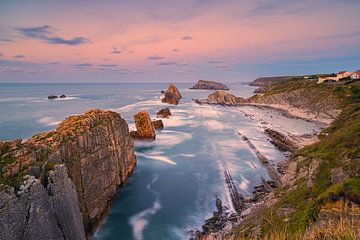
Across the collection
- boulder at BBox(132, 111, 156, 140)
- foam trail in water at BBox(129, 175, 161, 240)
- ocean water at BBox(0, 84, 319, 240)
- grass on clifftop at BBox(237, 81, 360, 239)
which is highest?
grass on clifftop at BBox(237, 81, 360, 239)

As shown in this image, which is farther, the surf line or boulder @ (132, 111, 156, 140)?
boulder @ (132, 111, 156, 140)

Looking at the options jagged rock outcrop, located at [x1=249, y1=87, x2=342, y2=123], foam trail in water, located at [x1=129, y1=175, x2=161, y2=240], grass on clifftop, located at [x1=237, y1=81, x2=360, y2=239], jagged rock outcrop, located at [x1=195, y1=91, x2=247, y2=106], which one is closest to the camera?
grass on clifftop, located at [x1=237, y1=81, x2=360, y2=239]

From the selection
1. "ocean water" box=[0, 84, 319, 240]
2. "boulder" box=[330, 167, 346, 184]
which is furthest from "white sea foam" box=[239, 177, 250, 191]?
"boulder" box=[330, 167, 346, 184]

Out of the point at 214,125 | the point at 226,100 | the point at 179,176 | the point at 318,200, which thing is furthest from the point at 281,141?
the point at 226,100

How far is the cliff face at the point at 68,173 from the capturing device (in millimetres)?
14117

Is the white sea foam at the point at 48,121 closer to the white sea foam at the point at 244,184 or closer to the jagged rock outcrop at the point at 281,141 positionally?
the white sea foam at the point at 244,184

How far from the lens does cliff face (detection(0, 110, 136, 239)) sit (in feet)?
46.3

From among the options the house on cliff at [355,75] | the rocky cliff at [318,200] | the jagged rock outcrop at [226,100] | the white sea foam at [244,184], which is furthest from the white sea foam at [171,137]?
the house on cliff at [355,75]

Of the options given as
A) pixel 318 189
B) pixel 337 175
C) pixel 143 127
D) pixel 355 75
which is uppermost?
pixel 355 75

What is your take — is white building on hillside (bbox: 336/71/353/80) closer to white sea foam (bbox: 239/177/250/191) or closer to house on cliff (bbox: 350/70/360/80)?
house on cliff (bbox: 350/70/360/80)

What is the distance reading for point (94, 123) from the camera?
2653 cm

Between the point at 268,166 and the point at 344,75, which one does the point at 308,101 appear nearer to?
the point at 344,75

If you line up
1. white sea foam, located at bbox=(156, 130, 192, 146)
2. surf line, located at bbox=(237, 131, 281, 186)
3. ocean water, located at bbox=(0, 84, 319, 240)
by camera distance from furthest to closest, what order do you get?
white sea foam, located at bbox=(156, 130, 192, 146), surf line, located at bbox=(237, 131, 281, 186), ocean water, located at bbox=(0, 84, 319, 240)

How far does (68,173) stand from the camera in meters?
20.0
